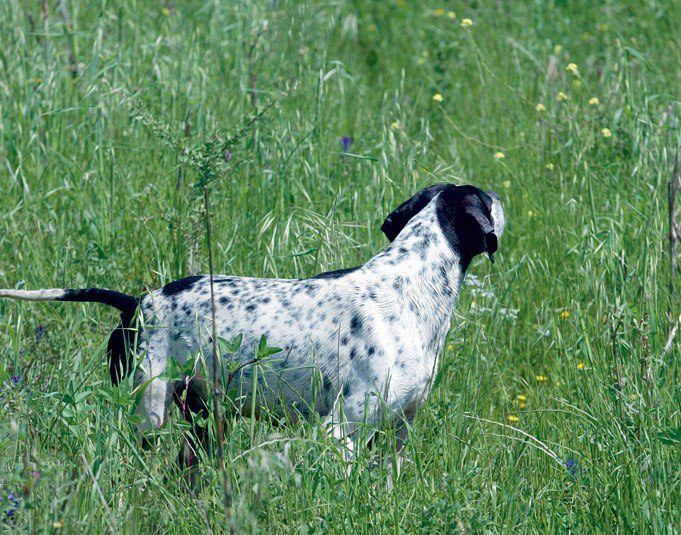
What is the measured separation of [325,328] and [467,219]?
2.50ft

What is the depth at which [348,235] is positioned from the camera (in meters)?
5.04

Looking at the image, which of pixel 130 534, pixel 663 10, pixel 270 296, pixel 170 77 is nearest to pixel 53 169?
pixel 170 77

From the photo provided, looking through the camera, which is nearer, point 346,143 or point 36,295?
point 36,295

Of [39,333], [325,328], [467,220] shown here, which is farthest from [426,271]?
[39,333]

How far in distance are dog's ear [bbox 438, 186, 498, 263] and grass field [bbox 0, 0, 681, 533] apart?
54 centimetres

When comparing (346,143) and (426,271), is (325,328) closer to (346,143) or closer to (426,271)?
(426,271)

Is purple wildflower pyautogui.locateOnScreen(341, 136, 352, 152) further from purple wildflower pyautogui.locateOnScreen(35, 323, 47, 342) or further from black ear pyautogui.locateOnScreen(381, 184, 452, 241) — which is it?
purple wildflower pyautogui.locateOnScreen(35, 323, 47, 342)

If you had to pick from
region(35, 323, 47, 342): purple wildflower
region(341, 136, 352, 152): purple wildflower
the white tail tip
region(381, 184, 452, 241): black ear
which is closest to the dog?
the white tail tip

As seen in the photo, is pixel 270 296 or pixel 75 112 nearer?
pixel 270 296

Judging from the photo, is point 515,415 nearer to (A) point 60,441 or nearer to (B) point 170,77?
(A) point 60,441

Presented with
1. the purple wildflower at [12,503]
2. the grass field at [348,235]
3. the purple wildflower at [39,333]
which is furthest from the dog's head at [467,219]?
the purple wildflower at [12,503]

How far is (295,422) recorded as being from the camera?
3.87 m

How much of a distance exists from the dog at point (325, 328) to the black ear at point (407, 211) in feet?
0.45

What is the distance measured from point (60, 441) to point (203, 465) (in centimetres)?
56
